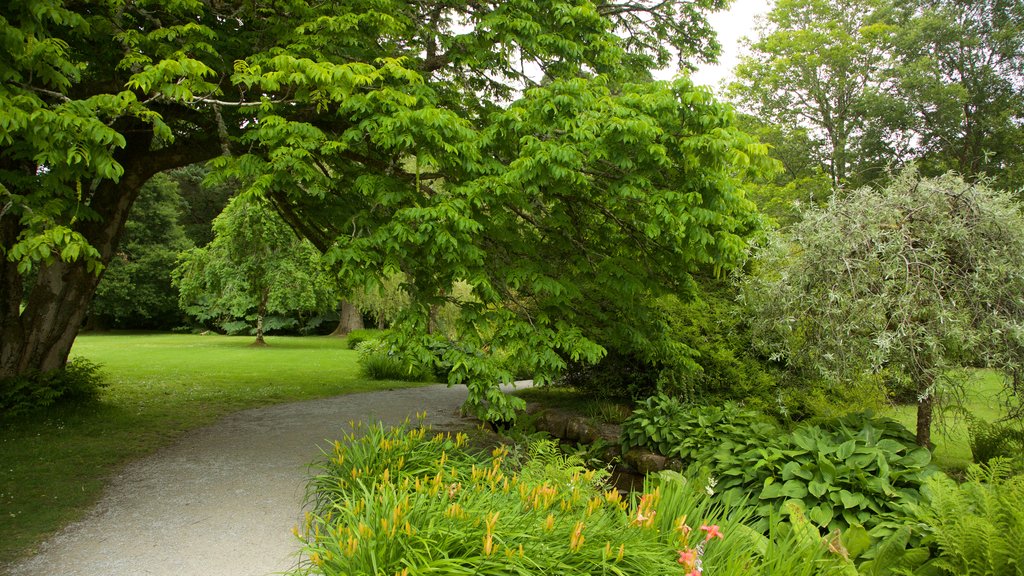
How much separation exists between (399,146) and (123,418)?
6720 mm

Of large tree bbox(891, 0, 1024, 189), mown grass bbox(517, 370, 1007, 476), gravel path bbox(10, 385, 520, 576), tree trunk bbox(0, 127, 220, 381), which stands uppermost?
large tree bbox(891, 0, 1024, 189)

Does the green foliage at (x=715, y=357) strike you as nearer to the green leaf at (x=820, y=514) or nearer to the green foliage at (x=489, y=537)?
the green leaf at (x=820, y=514)

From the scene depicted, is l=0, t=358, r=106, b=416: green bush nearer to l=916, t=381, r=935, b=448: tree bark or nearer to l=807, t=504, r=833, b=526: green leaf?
l=807, t=504, r=833, b=526: green leaf

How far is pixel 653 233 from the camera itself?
5.44 m

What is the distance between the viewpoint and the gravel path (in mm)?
4129

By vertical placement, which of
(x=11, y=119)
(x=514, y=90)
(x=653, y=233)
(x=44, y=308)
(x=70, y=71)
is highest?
(x=514, y=90)

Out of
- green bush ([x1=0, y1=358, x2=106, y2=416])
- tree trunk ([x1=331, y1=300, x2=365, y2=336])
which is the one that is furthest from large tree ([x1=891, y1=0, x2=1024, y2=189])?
tree trunk ([x1=331, y1=300, x2=365, y2=336])

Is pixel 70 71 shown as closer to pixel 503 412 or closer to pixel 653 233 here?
pixel 503 412

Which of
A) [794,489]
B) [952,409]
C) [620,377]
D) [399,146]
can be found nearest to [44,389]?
[399,146]

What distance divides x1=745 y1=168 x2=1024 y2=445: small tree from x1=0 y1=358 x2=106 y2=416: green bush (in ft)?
31.2

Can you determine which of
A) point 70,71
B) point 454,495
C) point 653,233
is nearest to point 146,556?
point 454,495

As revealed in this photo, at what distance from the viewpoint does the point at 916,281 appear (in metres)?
4.80

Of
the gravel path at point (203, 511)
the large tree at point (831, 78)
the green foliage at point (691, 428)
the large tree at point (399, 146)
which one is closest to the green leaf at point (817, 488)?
the green foliage at point (691, 428)

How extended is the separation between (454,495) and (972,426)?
5.39 m
